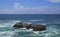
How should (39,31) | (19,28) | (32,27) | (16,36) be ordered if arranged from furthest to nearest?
1. (19,28)
2. (32,27)
3. (39,31)
4. (16,36)

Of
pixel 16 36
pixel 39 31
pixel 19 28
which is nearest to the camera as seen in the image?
pixel 16 36

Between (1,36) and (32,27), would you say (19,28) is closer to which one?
(32,27)

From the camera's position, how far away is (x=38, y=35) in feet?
74.9

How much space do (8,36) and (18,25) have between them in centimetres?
773

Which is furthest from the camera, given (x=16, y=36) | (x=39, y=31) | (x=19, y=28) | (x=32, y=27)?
(x=19, y=28)

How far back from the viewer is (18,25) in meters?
29.5

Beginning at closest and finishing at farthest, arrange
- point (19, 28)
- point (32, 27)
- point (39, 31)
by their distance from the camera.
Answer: point (39, 31)
point (32, 27)
point (19, 28)

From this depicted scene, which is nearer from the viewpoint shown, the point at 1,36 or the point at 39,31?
the point at 1,36

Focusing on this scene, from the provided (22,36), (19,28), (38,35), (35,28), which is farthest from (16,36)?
(19,28)

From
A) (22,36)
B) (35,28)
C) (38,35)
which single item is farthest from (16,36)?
(35,28)

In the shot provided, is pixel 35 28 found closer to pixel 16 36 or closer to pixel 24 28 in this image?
pixel 24 28

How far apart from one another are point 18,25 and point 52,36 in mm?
9058

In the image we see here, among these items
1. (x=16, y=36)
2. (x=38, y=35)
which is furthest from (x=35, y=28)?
(x=16, y=36)

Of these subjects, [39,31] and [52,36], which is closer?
[52,36]
